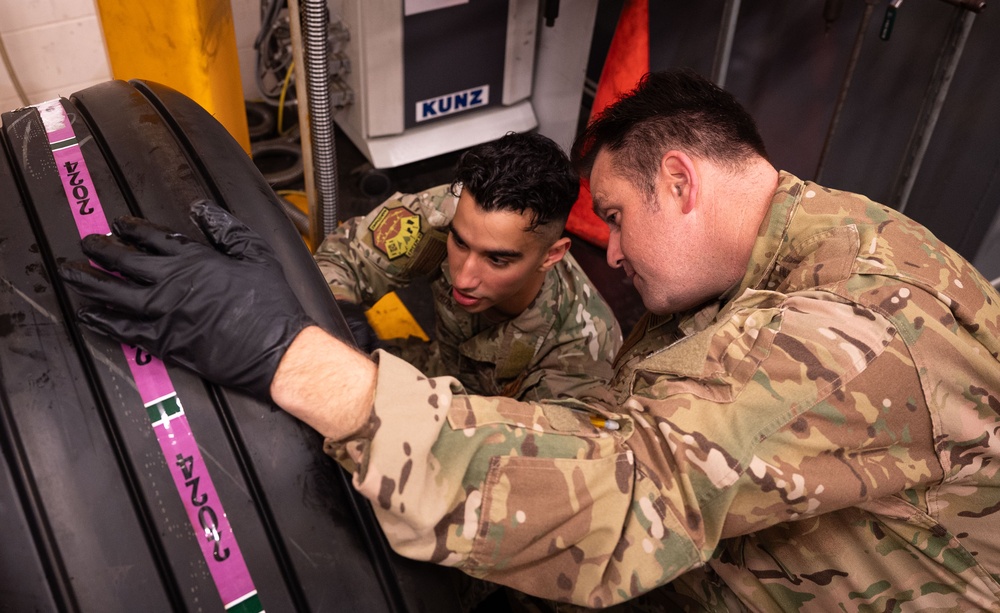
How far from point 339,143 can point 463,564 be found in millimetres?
2180

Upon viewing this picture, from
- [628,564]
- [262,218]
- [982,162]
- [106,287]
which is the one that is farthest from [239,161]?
[982,162]

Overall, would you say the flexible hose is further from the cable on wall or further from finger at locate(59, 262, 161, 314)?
the cable on wall

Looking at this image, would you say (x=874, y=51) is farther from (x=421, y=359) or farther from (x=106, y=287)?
(x=106, y=287)

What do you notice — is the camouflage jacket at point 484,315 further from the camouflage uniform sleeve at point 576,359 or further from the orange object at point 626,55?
the orange object at point 626,55

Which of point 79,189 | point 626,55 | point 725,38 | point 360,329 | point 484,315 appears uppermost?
point 79,189

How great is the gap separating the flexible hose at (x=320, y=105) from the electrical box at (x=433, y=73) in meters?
0.68

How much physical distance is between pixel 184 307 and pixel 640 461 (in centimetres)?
49

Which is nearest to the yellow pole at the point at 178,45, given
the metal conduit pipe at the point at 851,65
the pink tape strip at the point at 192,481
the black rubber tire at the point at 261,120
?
the pink tape strip at the point at 192,481

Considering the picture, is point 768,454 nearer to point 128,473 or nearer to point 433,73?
point 128,473

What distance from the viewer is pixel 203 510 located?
2.60ft

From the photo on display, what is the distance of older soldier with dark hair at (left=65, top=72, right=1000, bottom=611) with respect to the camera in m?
0.80

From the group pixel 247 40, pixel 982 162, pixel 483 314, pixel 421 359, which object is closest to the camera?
pixel 483 314

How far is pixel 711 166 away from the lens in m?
1.11

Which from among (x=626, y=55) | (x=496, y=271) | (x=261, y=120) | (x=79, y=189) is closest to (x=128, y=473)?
(x=79, y=189)
